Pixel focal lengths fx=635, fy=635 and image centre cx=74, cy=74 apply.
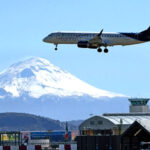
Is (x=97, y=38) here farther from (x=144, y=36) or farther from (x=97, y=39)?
(x=144, y=36)

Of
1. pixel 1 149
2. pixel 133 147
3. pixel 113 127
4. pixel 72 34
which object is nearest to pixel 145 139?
pixel 133 147

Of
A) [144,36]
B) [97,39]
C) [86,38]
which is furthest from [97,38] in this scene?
[144,36]

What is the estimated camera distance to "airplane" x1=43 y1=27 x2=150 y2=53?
134m

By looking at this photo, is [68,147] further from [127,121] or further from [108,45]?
[127,121]

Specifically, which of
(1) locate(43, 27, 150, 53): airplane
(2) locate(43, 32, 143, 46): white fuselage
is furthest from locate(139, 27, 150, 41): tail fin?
(2) locate(43, 32, 143, 46): white fuselage

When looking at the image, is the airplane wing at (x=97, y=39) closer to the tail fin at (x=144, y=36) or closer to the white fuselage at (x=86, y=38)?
the white fuselage at (x=86, y=38)

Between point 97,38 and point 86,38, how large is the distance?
2.39 metres

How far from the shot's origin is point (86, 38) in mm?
135750

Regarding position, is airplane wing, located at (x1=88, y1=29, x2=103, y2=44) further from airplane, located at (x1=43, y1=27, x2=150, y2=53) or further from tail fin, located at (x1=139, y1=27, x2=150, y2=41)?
tail fin, located at (x1=139, y1=27, x2=150, y2=41)

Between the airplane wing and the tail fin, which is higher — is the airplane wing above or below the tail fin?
below

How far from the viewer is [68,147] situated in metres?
111

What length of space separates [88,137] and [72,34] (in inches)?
1372

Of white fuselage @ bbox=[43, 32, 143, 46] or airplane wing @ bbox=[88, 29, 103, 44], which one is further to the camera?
white fuselage @ bbox=[43, 32, 143, 46]

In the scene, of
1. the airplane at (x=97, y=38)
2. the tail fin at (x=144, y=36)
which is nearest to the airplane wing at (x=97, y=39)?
the airplane at (x=97, y=38)
